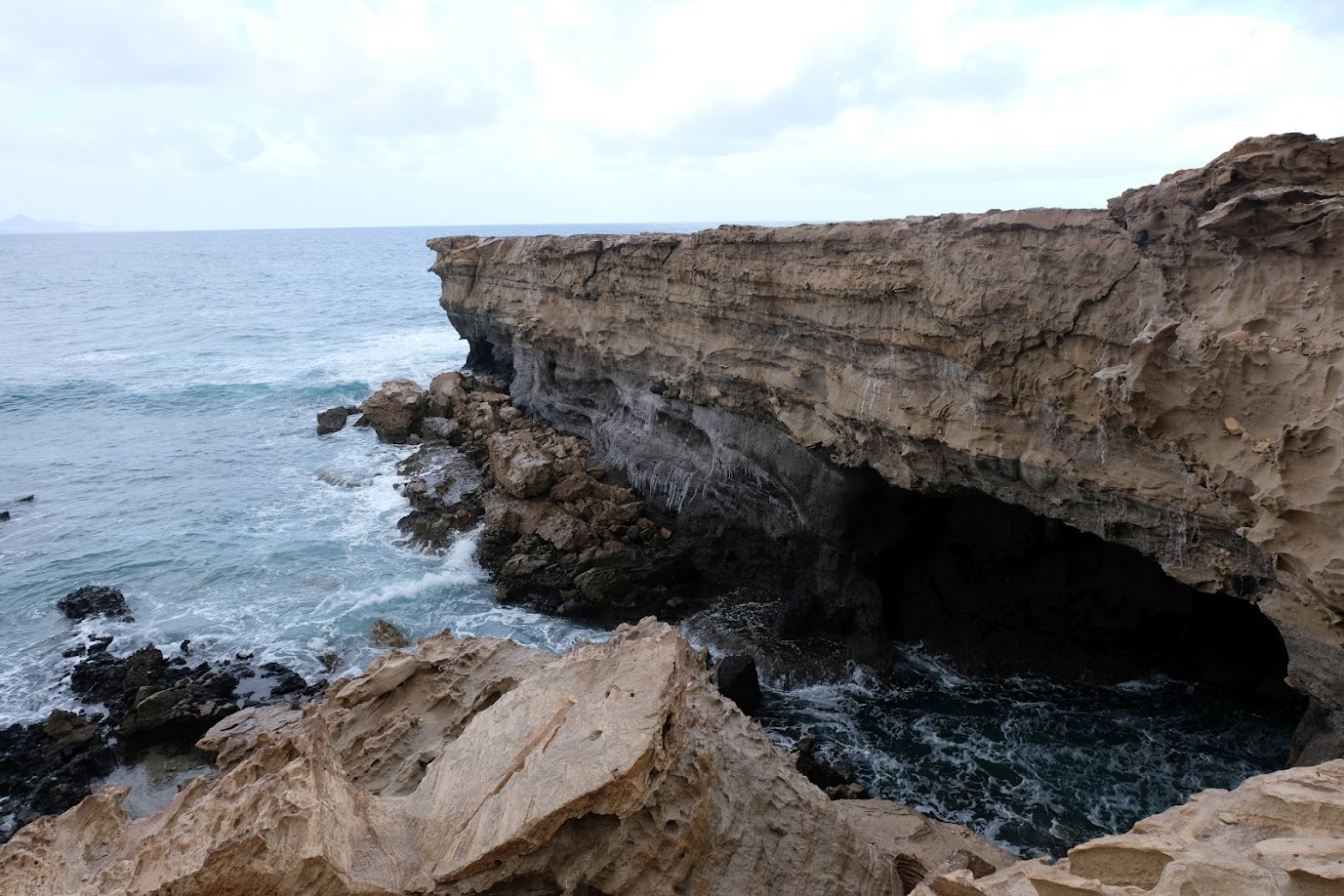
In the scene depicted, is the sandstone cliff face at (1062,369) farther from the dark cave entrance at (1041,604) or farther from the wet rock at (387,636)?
the wet rock at (387,636)

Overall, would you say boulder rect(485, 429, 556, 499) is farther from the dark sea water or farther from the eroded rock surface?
the dark sea water

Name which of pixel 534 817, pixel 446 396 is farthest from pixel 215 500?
pixel 534 817

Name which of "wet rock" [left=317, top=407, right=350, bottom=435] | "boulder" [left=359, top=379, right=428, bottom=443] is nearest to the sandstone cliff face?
"boulder" [left=359, top=379, right=428, bottom=443]

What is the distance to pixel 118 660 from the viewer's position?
16922 mm

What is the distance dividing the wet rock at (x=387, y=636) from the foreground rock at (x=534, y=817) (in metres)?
8.92

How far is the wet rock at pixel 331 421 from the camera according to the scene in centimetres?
3250

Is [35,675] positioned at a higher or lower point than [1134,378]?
lower

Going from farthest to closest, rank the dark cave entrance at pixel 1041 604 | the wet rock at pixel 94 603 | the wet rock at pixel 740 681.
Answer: the wet rock at pixel 94 603 < the dark cave entrance at pixel 1041 604 < the wet rock at pixel 740 681

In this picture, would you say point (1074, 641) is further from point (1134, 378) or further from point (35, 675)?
point (35, 675)

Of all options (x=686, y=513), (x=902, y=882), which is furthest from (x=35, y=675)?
(x=902, y=882)

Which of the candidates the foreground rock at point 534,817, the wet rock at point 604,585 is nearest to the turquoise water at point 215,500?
the wet rock at point 604,585

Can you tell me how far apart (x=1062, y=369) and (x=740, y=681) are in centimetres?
755

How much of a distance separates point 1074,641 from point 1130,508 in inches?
206

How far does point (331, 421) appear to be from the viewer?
3278 centimetres
